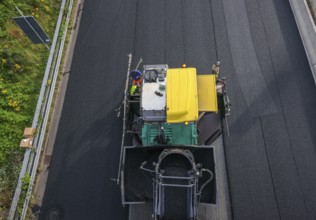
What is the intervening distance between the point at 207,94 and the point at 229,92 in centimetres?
255

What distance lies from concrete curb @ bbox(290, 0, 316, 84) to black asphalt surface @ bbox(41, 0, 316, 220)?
303mm

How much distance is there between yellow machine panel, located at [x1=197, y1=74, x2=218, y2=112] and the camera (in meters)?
10.3

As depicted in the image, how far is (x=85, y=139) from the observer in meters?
12.3

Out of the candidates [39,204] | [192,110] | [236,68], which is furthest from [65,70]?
[236,68]

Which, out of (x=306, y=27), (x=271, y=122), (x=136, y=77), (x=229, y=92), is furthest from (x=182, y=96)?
(x=306, y=27)

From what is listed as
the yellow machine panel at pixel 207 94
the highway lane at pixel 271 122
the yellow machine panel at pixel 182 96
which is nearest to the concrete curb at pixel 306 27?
the highway lane at pixel 271 122

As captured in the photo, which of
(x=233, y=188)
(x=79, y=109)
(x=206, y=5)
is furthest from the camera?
(x=206, y=5)

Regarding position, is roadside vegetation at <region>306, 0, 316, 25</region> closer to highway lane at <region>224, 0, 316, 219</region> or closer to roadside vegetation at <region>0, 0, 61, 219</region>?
highway lane at <region>224, 0, 316, 219</region>

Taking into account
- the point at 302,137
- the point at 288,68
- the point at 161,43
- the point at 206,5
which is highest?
the point at 206,5

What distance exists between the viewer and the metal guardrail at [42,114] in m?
10.7

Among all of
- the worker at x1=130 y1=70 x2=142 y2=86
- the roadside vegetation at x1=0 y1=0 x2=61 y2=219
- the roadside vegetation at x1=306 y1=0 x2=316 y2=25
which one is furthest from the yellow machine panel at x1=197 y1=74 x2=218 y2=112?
the roadside vegetation at x1=0 y1=0 x2=61 y2=219

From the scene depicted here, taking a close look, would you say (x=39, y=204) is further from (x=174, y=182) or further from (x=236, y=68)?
(x=236, y=68)

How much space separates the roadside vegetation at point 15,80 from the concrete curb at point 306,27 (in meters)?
14.3

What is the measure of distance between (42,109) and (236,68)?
10086mm
